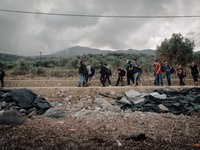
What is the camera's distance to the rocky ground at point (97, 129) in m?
8.23

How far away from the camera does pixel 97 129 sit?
10297 mm

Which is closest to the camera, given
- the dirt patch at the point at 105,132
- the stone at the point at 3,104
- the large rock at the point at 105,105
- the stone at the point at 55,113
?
the dirt patch at the point at 105,132

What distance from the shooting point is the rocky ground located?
823 centimetres

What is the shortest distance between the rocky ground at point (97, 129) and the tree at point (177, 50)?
104ft

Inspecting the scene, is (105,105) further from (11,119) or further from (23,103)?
(11,119)

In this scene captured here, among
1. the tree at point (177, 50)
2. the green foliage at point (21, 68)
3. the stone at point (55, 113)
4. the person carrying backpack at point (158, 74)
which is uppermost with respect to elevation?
the tree at point (177, 50)

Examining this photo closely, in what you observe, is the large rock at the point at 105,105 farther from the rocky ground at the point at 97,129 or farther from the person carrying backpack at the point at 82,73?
the person carrying backpack at the point at 82,73

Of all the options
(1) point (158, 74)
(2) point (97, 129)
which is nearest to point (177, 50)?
(1) point (158, 74)

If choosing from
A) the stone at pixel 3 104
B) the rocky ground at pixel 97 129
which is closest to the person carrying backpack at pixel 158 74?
the rocky ground at pixel 97 129

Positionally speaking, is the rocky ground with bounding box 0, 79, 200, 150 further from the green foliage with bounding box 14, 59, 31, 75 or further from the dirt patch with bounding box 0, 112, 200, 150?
the green foliage with bounding box 14, 59, 31, 75

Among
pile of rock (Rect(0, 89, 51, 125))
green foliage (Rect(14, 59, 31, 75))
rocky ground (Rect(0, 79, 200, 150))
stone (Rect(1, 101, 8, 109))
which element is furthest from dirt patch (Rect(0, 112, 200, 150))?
green foliage (Rect(14, 59, 31, 75))

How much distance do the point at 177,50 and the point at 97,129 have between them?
124 feet

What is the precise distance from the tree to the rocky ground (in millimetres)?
31818

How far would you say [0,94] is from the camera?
15250 mm
